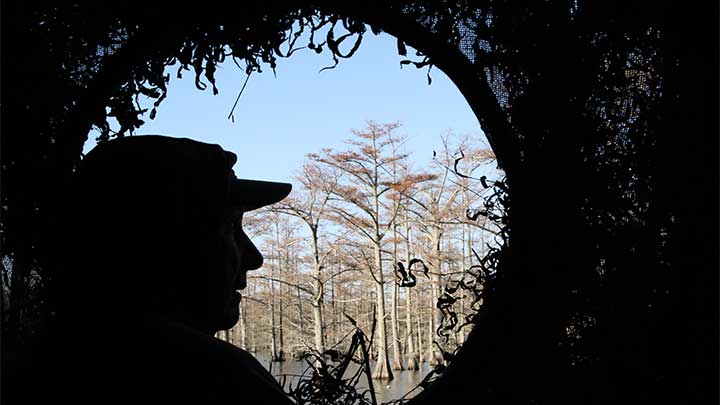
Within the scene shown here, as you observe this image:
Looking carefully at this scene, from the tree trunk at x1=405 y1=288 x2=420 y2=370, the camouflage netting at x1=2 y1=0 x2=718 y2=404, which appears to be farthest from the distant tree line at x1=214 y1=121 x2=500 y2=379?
the camouflage netting at x1=2 y1=0 x2=718 y2=404

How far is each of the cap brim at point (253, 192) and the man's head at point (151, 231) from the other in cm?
3

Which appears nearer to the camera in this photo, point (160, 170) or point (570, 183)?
point (160, 170)

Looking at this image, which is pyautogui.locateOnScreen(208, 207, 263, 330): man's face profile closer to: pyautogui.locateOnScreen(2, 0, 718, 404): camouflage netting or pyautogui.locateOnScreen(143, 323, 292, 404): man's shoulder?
pyautogui.locateOnScreen(143, 323, 292, 404): man's shoulder

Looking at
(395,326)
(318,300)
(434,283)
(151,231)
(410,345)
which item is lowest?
(151,231)

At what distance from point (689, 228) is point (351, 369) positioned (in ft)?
30.1

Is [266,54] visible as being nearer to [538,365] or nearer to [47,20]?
[47,20]

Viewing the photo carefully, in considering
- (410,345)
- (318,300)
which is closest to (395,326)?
(410,345)

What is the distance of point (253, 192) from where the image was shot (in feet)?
2.33

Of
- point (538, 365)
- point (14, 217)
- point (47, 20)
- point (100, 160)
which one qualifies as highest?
point (47, 20)

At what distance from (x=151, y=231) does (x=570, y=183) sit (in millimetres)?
643

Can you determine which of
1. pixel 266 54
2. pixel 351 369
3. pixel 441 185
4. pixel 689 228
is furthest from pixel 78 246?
pixel 441 185

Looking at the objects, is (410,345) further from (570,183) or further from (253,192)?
(253,192)

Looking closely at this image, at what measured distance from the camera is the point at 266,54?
5.02 ft

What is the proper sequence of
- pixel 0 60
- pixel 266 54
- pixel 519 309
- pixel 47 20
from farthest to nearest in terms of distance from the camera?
pixel 266 54 → pixel 47 20 → pixel 0 60 → pixel 519 309
